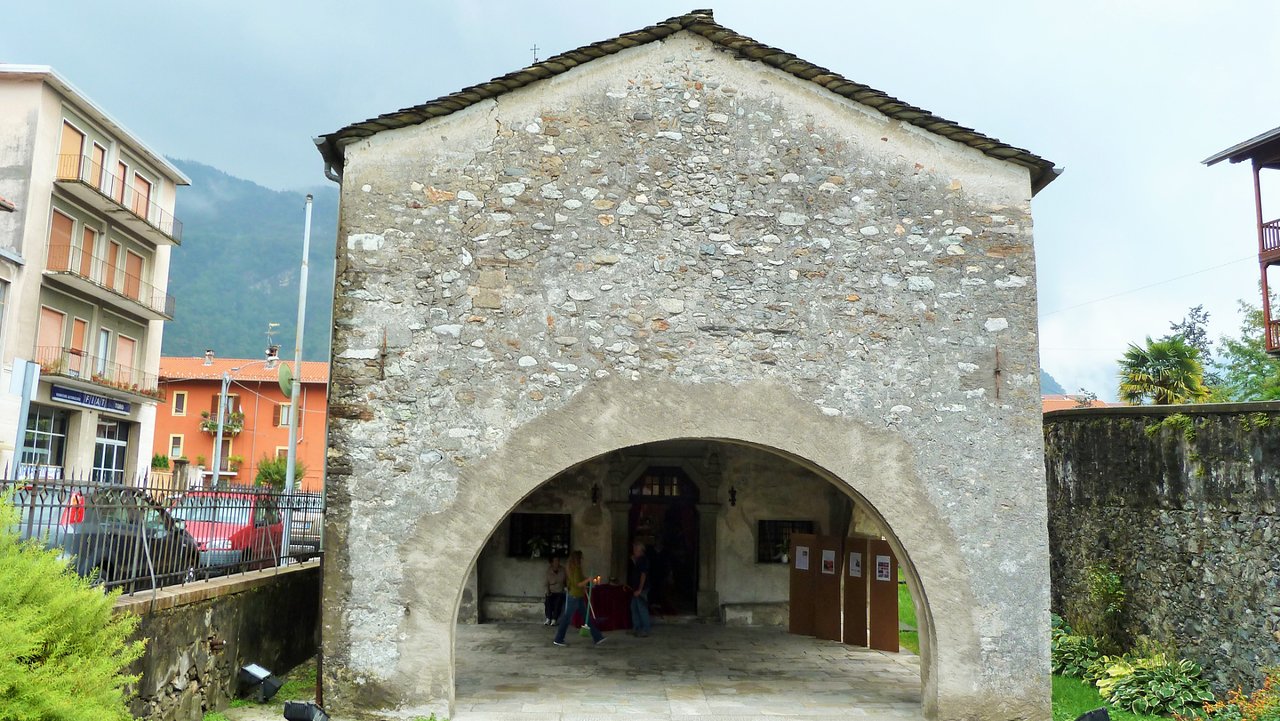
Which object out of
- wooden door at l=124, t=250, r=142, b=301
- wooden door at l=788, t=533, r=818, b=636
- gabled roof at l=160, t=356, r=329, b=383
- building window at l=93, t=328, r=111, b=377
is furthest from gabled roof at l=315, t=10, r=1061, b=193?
gabled roof at l=160, t=356, r=329, b=383

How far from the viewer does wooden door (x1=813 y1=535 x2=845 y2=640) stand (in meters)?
11.8

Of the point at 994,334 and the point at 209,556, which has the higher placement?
the point at 994,334

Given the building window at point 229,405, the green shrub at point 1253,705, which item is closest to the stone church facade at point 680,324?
the green shrub at point 1253,705

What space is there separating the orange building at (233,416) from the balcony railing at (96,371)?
11.2m

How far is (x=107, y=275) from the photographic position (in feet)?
82.1

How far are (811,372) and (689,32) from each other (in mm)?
3312

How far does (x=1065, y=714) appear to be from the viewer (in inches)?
317

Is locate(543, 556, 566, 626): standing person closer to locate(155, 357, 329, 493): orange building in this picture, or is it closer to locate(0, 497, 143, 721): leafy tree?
locate(0, 497, 143, 721): leafy tree

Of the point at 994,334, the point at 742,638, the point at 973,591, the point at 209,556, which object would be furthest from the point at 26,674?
the point at 742,638

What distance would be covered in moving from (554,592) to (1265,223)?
17.9 metres

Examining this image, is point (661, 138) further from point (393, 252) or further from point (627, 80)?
point (393, 252)

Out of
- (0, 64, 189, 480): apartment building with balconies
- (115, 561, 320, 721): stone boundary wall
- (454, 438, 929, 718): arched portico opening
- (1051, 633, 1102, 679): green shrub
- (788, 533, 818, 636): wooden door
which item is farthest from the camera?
(0, 64, 189, 480): apartment building with balconies

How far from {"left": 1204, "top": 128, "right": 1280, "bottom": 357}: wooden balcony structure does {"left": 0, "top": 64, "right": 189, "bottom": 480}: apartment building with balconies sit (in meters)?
25.6

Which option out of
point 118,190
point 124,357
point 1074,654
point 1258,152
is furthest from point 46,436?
point 1258,152
